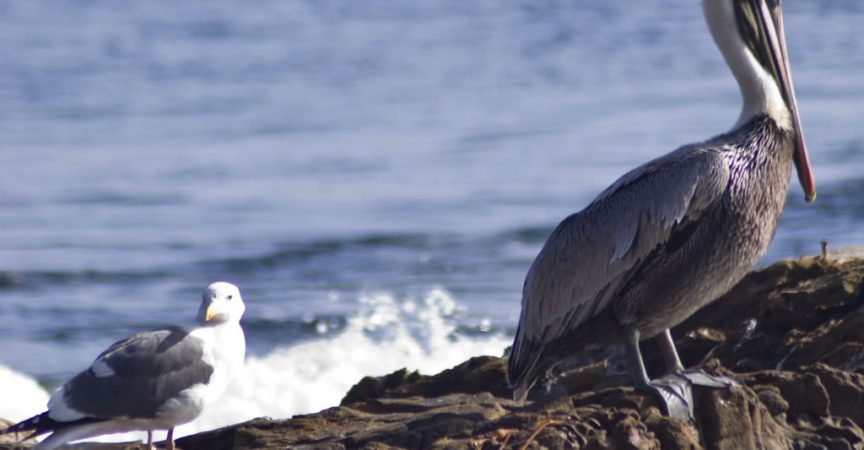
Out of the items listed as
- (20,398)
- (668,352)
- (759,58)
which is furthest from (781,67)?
(20,398)

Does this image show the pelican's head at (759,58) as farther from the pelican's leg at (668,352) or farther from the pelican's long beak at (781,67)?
the pelican's leg at (668,352)

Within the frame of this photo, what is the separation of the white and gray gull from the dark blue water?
471cm

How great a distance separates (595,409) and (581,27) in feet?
61.0

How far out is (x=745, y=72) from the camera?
562 centimetres

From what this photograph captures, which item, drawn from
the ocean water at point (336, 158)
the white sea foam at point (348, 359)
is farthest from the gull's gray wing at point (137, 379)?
the ocean water at point (336, 158)

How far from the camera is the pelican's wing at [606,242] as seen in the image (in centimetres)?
528

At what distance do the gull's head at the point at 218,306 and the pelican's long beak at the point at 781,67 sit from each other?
229 centimetres

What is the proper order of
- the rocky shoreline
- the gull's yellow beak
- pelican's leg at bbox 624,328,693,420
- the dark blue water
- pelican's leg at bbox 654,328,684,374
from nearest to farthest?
the rocky shoreline
pelican's leg at bbox 624,328,693,420
pelican's leg at bbox 654,328,684,374
the gull's yellow beak
the dark blue water

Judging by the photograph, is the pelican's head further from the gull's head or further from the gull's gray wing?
the gull's gray wing

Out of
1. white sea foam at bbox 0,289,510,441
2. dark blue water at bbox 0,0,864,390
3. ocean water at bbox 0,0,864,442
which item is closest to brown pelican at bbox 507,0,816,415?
white sea foam at bbox 0,289,510,441

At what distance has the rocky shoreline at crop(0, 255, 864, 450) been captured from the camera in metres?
4.72

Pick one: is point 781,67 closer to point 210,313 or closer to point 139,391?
point 210,313

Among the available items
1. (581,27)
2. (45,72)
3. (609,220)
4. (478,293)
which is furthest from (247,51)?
(609,220)

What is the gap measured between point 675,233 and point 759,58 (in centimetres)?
89
